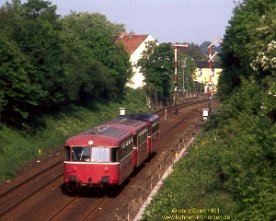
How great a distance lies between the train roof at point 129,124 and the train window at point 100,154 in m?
4.01

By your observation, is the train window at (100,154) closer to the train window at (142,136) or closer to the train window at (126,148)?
the train window at (126,148)

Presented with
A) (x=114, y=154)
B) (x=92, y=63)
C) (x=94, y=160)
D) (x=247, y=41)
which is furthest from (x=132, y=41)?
(x=94, y=160)

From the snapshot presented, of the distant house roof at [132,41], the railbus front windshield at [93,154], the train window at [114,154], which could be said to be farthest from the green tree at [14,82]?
the distant house roof at [132,41]

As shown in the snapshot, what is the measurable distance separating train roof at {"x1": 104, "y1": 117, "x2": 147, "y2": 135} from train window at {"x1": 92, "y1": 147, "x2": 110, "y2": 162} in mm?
4009

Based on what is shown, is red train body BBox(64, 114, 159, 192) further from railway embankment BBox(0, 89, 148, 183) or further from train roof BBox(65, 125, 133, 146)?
railway embankment BBox(0, 89, 148, 183)

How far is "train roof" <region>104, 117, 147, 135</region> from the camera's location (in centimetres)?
2597

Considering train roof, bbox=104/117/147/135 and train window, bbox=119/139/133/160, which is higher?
train roof, bbox=104/117/147/135

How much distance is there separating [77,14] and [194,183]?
222ft

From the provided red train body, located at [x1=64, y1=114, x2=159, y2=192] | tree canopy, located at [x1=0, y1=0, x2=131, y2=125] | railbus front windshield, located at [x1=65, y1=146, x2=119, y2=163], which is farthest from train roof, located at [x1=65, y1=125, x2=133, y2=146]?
tree canopy, located at [x1=0, y1=0, x2=131, y2=125]

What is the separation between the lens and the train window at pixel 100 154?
2153cm

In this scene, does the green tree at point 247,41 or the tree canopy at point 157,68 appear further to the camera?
the tree canopy at point 157,68

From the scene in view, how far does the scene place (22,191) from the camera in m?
23.5

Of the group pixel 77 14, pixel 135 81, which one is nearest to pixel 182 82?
pixel 135 81

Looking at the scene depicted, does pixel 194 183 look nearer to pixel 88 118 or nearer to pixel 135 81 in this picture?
pixel 88 118
